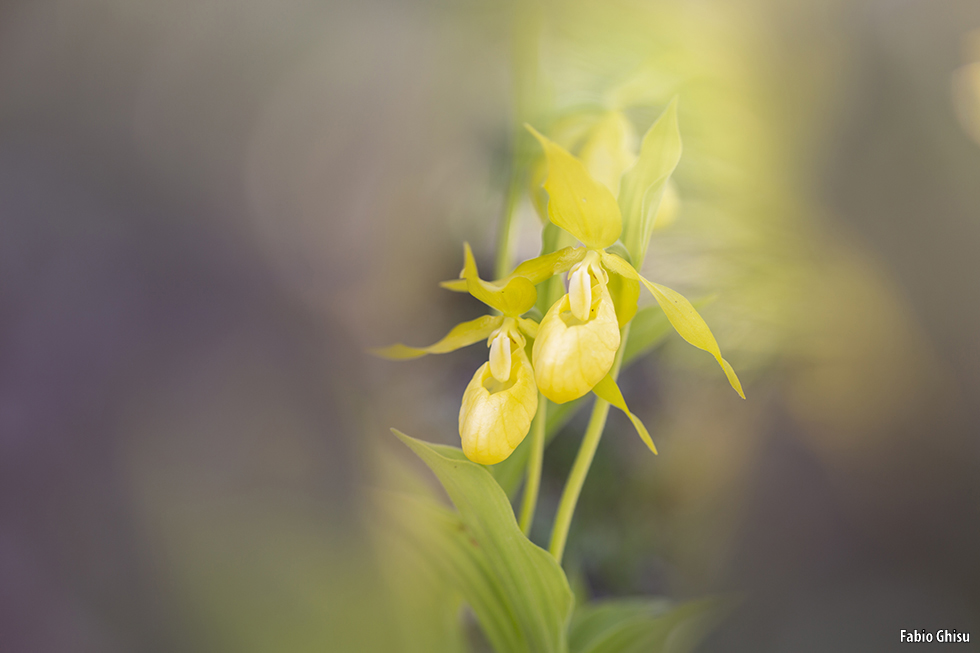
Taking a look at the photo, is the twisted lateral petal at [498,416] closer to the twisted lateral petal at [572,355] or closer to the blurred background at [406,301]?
the twisted lateral petal at [572,355]

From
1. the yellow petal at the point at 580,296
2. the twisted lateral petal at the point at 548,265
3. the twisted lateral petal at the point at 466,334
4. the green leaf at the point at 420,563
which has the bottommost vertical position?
the green leaf at the point at 420,563

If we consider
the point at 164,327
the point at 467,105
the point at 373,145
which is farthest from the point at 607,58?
the point at 164,327

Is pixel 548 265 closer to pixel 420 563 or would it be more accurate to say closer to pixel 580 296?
pixel 580 296

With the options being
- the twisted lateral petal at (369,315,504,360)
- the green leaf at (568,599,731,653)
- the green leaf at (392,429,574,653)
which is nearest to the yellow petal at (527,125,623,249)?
the twisted lateral petal at (369,315,504,360)

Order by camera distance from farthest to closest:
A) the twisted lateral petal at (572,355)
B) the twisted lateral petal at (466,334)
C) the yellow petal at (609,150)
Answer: the yellow petal at (609,150) → the twisted lateral petal at (466,334) → the twisted lateral petal at (572,355)

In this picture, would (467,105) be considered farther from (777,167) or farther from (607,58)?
(777,167)

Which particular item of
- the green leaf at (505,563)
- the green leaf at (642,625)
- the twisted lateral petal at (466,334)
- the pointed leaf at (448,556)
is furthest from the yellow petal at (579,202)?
the green leaf at (642,625)

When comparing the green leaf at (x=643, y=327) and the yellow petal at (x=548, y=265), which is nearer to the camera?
the yellow petal at (x=548, y=265)

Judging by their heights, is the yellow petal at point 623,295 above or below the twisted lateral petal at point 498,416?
above
